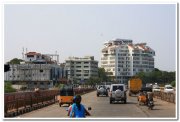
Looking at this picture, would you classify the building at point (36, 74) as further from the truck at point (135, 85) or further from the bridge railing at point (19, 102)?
the bridge railing at point (19, 102)

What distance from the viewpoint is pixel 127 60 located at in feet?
552

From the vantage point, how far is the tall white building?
160000 millimetres

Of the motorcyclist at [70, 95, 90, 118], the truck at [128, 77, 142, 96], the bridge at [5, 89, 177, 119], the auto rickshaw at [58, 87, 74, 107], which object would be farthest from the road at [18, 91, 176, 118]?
the truck at [128, 77, 142, 96]

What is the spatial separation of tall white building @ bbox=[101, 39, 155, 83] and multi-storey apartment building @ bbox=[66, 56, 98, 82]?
43.0 ft

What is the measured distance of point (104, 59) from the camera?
17938 cm

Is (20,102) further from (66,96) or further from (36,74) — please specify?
(36,74)

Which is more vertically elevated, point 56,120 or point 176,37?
point 176,37

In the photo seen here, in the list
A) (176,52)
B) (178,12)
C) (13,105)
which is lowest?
(13,105)

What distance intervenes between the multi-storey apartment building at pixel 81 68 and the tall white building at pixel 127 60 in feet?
43.0

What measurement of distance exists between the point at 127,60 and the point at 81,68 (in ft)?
81.9

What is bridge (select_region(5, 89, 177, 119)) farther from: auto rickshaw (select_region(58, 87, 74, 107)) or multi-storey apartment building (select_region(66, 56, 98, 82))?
multi-storey apartment building (select_region(66, 56, 98, 82))
